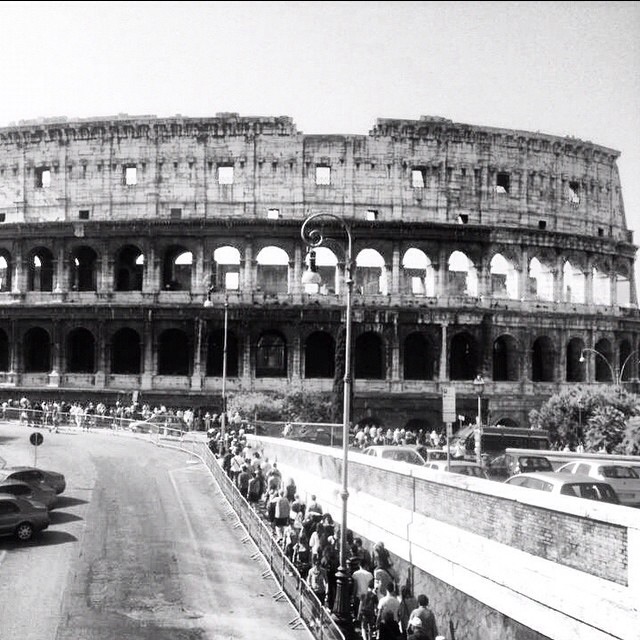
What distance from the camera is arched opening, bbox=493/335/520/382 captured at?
45.4 m

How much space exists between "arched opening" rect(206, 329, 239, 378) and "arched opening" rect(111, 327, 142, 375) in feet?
14.2

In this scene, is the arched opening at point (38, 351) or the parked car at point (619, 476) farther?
the arched opening at point (38, 351)

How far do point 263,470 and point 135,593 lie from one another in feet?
34.7

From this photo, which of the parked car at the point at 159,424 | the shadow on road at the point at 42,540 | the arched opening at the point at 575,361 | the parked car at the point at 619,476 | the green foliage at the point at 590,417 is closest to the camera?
the parked car at the point at 619,476

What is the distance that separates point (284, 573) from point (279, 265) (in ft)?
105

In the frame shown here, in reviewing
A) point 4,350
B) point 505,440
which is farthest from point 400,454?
point 4,350

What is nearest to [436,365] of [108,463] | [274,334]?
[274,334]

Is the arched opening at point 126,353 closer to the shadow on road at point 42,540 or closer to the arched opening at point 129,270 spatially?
the arched opening at point 129,270

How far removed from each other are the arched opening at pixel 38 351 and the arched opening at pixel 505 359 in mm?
26034

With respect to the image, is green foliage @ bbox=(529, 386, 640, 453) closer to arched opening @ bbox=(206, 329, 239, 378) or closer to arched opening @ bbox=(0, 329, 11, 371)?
arched opening @ bbox=(206, 329, 239, 378)

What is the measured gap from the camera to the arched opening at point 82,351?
151ft

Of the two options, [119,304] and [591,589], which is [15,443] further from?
[591,589]

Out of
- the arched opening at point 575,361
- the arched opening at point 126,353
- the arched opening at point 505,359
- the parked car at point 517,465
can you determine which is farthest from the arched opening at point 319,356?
the parked car at point 517,465

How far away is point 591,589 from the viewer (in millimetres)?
10055
